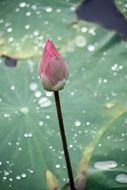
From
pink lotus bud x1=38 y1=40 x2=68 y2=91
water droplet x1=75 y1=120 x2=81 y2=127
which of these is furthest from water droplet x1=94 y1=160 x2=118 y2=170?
pink lotus bud x1=38 y1=40 x2=68 y2=91

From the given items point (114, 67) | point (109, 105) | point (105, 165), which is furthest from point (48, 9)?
point (105, 165)

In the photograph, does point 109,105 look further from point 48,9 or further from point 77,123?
point 48,9

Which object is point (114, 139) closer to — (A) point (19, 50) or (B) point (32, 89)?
(B) point (32, 89)

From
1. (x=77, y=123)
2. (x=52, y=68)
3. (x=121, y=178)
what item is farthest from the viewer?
(x=77, y=123)

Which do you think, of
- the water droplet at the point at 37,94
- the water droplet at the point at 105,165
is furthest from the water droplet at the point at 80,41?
the water droplet at the point at 105,165

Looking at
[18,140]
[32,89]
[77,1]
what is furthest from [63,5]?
[18,140]

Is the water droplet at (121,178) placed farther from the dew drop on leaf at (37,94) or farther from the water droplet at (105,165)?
the dew drop on leaf at (37,94)

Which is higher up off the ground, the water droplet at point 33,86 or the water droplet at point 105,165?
the water droplet at point 33,86
